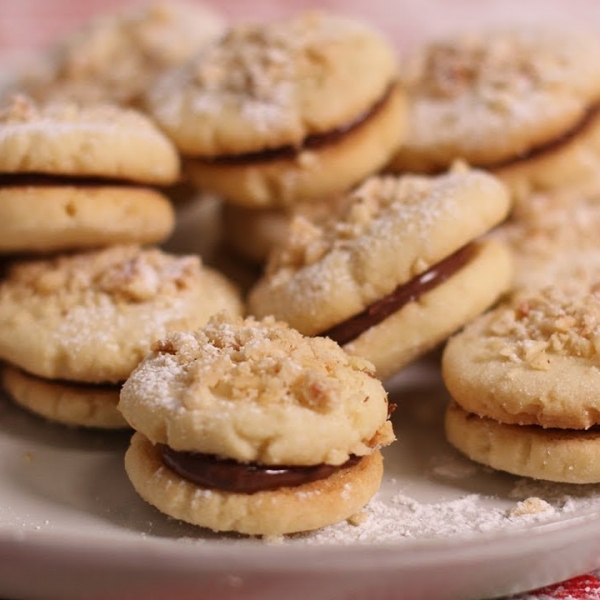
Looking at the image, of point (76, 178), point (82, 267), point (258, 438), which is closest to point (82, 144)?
point (76, 178)

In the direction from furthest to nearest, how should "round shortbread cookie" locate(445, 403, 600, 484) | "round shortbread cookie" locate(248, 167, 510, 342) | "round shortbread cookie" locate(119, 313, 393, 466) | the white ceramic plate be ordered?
1. "round shortbread cookie" locate(248, 167, 510, 342)
2. "round shortbread cookie" locate(445, 403, 600, 484)
3. "round shortbread cookie" locate(119, 313, 393, 466)
4. the white ceramic plate

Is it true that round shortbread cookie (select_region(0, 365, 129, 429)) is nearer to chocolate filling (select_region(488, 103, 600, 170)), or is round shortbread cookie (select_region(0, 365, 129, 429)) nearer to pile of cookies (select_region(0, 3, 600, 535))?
pile of cookies (select_region(0, 3, 600, 535))

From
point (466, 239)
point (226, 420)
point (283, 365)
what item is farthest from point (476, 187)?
point (226, 420)

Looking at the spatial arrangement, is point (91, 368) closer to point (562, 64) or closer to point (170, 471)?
point (170, 471)

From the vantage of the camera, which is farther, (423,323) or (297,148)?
(297,148)

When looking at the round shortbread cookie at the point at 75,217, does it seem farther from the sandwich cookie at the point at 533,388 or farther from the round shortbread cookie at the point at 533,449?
the round shortbread cookie at the point at 533,449

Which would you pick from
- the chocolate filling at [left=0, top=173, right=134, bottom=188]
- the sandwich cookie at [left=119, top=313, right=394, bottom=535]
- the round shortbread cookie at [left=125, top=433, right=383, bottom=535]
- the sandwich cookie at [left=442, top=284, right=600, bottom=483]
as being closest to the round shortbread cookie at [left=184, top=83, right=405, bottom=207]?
the chocolate filling at [left=0, top=173, right=134, bottom=188]

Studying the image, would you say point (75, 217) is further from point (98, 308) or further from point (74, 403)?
point (74, 403)
